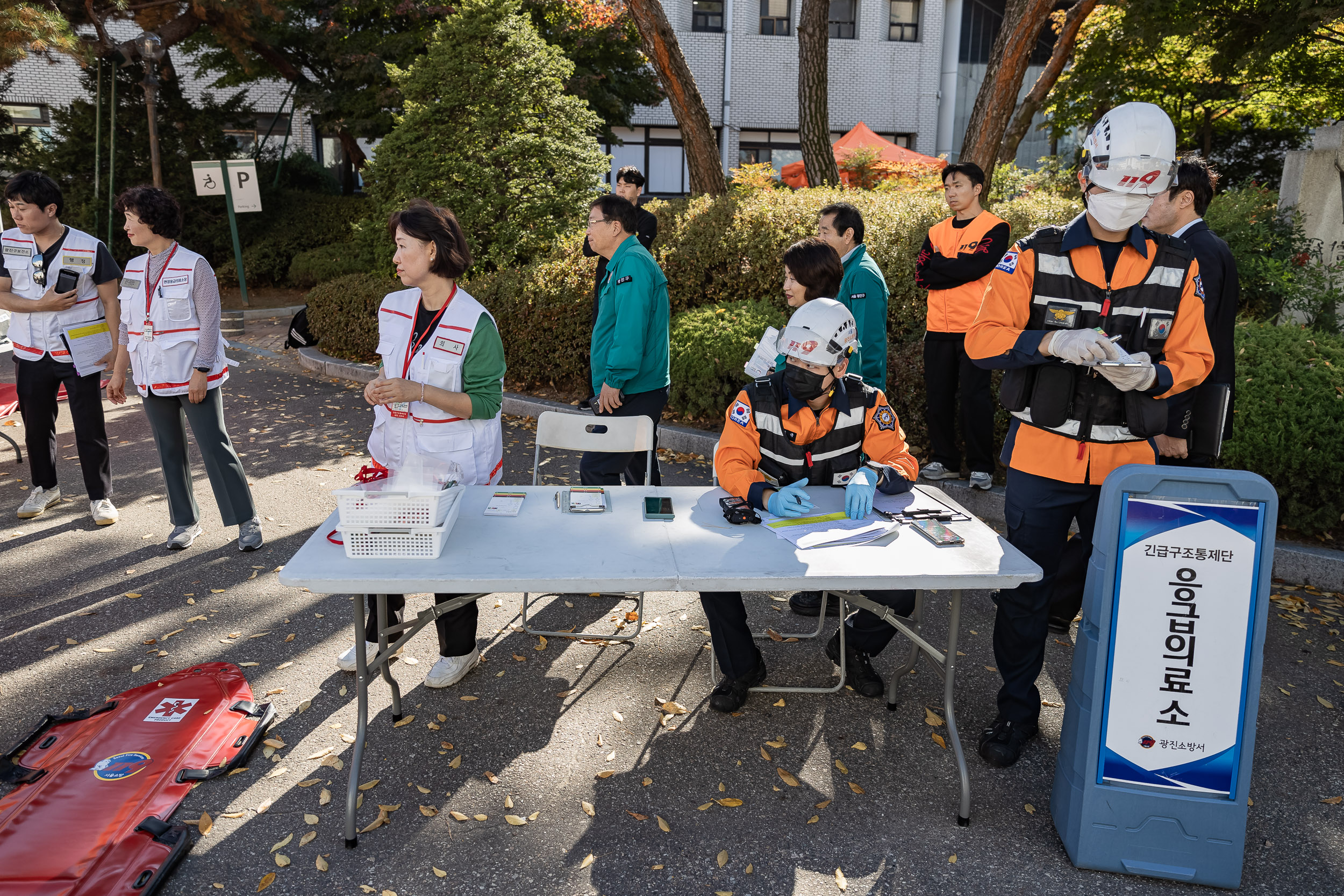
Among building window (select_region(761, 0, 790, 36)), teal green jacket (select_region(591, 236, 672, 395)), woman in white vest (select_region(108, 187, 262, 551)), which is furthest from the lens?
building window (select_region(761, 0, 790, 36))

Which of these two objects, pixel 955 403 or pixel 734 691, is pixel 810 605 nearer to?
pixel 734 691

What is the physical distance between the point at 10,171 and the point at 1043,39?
93.8ft

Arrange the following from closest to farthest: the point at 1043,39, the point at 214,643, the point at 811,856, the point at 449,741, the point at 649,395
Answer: the point at 811,856 < the point at 449,741 < the point at 214,643 < the point at 649,395 < the point at 1043,39

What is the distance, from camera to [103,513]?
5.81 meters

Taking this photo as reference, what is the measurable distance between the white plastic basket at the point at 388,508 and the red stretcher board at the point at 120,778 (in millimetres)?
1206

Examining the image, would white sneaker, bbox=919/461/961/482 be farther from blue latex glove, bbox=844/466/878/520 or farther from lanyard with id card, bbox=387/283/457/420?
lanyard with id card, bbox=387/283/457/420

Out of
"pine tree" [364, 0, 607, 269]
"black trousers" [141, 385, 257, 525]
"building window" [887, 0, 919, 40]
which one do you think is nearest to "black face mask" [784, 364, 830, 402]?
"black trousers" [141, 385, 257, 525]

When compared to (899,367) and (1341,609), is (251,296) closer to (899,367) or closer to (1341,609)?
(899,367)

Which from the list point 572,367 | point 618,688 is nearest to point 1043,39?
point 572,367

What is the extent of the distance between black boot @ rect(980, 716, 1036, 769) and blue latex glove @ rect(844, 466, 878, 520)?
1004mm

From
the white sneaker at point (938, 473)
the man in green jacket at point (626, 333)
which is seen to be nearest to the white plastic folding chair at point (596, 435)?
the man in green jacket at point (626, 333)

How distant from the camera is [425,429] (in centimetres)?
377

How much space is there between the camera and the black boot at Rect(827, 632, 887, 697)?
391 cm

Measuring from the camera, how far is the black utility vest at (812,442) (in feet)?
11.6
